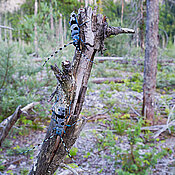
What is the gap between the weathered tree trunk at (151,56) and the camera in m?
4.20

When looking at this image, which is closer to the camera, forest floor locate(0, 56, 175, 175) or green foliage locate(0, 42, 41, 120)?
forest floor locate(0, 56, 175, 175)

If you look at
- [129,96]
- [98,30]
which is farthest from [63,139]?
[129,96]

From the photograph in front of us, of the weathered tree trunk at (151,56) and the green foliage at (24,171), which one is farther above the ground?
the weathered tree trunk at (151,56)

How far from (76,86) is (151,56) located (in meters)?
3.47

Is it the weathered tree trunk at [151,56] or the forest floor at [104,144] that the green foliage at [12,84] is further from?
the weathered tree trunk at [151,56]

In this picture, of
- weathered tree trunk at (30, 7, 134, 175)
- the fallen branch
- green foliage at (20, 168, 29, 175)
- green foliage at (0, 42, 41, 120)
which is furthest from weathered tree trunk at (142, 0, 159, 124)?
the fallen branch

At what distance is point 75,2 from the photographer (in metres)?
A: 11.3

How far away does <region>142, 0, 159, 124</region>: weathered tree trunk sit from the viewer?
420 centimetres

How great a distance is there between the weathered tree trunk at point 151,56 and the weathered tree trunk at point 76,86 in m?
3.18

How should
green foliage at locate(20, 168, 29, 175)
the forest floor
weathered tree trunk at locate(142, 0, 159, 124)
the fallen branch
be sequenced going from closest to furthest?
green foliage at locate(20, 168, 29, 175)
the forest floor
weathered tree trunk at locate(142, 0, 159, 124)
the fallen branch

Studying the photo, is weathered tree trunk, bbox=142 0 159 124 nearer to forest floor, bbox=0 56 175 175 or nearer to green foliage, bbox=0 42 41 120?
forest floor, bbox=0 56 175 175

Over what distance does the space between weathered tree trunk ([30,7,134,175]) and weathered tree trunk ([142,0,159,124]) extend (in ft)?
10.4

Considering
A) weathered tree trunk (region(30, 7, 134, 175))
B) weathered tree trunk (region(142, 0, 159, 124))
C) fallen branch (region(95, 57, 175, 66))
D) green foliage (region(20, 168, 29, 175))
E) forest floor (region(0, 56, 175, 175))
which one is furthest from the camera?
fallen branch (region(95, 57, 175, 66))

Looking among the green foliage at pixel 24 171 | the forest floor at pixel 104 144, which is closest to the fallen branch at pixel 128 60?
the forest floor at pixel 104 144
